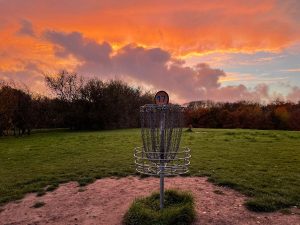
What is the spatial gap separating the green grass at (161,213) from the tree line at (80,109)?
3287 cm

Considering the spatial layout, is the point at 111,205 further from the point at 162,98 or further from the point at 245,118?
the point at 245,118

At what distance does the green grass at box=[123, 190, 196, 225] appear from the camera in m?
6.70

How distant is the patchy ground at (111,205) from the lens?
7121mm

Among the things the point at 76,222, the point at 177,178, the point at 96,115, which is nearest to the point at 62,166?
the point at 177,178

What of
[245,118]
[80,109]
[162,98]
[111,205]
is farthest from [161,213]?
[245,118]

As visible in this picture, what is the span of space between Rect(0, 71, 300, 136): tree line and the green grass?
3287 cm

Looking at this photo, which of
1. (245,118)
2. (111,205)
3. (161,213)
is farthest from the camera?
(245,118)

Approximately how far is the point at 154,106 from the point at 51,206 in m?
4.26

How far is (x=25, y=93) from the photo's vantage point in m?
40.8

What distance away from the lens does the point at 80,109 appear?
45062mm

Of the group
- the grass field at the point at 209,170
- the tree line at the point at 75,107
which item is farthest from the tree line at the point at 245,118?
the grass field at the point at 209,170

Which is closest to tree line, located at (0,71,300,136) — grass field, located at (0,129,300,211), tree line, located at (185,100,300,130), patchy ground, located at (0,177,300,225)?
tree line, located at (185,100,300,130)

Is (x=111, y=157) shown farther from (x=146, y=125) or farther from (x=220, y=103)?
(x=220, y=103)

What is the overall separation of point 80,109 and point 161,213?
39582 mm
